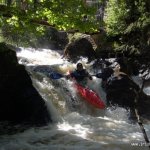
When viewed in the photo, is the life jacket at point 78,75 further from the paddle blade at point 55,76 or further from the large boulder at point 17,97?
the large boulder at point 17,97

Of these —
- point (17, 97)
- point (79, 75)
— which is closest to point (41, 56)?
point (79, 75)

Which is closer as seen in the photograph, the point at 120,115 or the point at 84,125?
the point at 84,125

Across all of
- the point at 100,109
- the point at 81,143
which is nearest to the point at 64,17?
the point at 81,143

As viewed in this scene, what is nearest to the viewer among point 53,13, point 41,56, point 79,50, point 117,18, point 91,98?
point 53,13

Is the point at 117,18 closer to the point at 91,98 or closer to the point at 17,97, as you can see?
the point at 91,98

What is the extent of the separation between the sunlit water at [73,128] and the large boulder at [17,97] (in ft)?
1.77

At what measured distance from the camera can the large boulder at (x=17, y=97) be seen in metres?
12.9

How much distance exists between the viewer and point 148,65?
18906 mm

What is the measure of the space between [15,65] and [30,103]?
1.59 meters

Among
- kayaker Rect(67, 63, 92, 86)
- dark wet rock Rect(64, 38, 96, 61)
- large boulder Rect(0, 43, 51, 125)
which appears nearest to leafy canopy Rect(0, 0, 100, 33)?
large boulder Rect(0, 43, 51, 125)

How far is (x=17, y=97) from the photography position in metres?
13.2

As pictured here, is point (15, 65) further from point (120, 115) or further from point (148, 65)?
point (148, 65)

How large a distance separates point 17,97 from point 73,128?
258cm

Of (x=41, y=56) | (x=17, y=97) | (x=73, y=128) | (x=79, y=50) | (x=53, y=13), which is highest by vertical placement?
(x=53, y=13)
